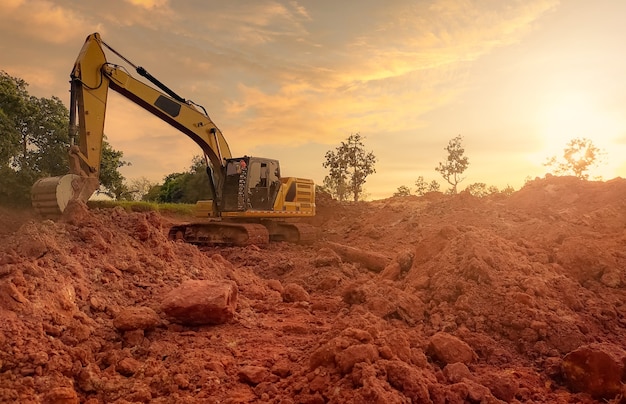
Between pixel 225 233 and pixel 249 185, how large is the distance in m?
1.64

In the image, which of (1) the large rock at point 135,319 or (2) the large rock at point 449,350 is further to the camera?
(1) the large rock at point 135,319

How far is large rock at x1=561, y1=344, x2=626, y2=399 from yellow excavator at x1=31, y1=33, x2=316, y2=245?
7798mm

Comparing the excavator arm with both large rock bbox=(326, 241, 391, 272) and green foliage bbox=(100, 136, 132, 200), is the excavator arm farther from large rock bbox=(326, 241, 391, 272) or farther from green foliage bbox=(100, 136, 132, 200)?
green foliage bbox=(100, 136, 132, 200)

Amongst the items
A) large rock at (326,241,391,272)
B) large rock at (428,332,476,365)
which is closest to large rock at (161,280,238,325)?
large rock at (428,332,476,365)

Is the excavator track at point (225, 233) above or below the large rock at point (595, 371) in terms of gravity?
above

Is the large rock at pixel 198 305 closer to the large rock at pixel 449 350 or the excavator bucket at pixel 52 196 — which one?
the large rock at pixel 449 350

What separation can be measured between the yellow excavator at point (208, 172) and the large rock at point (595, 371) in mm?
7798

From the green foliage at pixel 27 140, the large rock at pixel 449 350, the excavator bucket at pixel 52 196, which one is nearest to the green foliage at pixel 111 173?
the green foliage at pixel 27 140

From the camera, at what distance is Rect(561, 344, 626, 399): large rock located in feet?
14.1

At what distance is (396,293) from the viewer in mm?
6375

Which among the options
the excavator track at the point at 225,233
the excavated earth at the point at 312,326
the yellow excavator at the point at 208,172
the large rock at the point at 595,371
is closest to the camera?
the excavated earth at the point at 312,326

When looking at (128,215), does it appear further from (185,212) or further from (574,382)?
(185,212)

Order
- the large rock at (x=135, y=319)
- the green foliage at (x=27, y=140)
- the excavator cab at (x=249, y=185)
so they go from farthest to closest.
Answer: the green foliage at (x=27, y=140)
the excavator cab at (x=249, y=185)
the large rock at (x=135, y=319)

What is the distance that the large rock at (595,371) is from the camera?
169 inches
